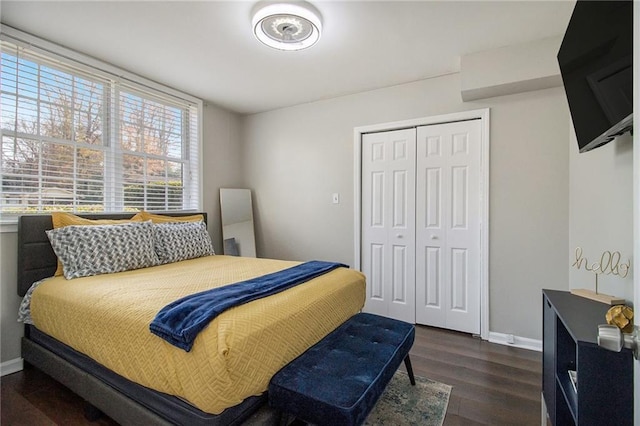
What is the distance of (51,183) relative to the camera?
2.44 m

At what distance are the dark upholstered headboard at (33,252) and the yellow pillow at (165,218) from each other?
705 mm

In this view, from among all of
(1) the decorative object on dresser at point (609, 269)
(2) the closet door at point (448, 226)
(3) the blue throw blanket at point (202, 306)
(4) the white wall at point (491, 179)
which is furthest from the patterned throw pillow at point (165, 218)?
(1) the decorative object on dresser at point (609, 269)

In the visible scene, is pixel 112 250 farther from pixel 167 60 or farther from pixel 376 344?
pixel 376 344

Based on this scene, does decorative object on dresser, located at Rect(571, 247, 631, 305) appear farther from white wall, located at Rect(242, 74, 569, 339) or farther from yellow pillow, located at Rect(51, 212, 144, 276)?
yellow pillow, located at Rect(51, 212, 144, 276)

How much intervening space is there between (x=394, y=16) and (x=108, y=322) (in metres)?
2.51

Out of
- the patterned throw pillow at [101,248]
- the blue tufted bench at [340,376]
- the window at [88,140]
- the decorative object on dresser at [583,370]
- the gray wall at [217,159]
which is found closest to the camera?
the decorative object on dresser at [583,370]

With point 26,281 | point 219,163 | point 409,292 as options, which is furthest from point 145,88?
point 409,292

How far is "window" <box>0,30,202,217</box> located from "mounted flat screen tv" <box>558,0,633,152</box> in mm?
3423

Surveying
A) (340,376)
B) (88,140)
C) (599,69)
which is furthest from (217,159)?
(599,69)

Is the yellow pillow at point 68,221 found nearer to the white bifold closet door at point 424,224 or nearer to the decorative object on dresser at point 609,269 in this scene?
the white bifold closet door at point 424,224

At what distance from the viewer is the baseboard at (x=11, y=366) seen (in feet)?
7.02

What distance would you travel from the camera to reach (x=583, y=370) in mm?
997

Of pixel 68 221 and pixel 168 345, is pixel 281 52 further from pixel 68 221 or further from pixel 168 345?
pixel 168 345

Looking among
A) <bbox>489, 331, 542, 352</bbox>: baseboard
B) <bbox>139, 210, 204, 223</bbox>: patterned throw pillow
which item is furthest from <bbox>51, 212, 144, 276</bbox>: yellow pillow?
<bbox>489, 331, 542, 352</bbox>: baseboard
